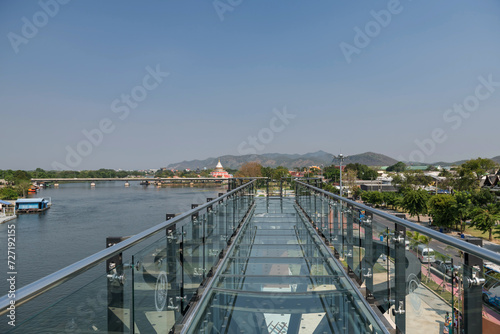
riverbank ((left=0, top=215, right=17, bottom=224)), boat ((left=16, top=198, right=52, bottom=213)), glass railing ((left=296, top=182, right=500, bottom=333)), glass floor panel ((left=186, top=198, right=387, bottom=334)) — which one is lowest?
riverbank ((left=0, top=215, right=17, bottom=224))

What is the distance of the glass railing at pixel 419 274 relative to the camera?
1.22 meters

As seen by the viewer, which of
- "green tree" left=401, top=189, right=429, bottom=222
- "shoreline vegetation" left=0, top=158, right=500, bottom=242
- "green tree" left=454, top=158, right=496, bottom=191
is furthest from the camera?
"green tree" left=454, top=158, right=496, bottom=191

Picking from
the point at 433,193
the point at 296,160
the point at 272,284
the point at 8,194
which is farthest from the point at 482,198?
the point at 296,160

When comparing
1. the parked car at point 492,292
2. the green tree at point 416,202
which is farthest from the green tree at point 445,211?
the parked car at point 492,292

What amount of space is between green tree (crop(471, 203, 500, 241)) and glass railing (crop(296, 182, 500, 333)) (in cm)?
2936

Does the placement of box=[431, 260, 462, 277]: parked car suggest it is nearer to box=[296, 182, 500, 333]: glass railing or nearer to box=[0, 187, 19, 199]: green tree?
box=[296, 182, 500, 333]: glass railing

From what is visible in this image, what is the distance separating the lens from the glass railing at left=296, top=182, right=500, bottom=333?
1.22 meters

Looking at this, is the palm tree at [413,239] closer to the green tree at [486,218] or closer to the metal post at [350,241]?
the metal post at [350,241]

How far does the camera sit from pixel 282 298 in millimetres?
2414

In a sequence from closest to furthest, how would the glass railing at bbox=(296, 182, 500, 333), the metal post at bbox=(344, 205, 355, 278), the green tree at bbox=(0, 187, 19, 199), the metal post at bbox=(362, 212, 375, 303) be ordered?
1. the glass railing at bbox=(296, 182, 500, 333)
2. the metal post at bbox=(362, 212, 375, 303)
3. the metal post at bbox=(344, 205, 355, 278)
4. the green tree at bbox=(0, 187, 19, 199)

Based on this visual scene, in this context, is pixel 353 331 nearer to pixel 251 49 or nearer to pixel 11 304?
pixel 11 304

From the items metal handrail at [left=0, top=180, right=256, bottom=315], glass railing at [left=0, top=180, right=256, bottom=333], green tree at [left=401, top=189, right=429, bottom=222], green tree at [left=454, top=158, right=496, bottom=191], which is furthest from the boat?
green tree at [left=454, top=158, right=496, bottom=191]

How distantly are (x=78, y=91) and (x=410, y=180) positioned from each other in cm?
5398

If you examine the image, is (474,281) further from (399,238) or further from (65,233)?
(65,233)
